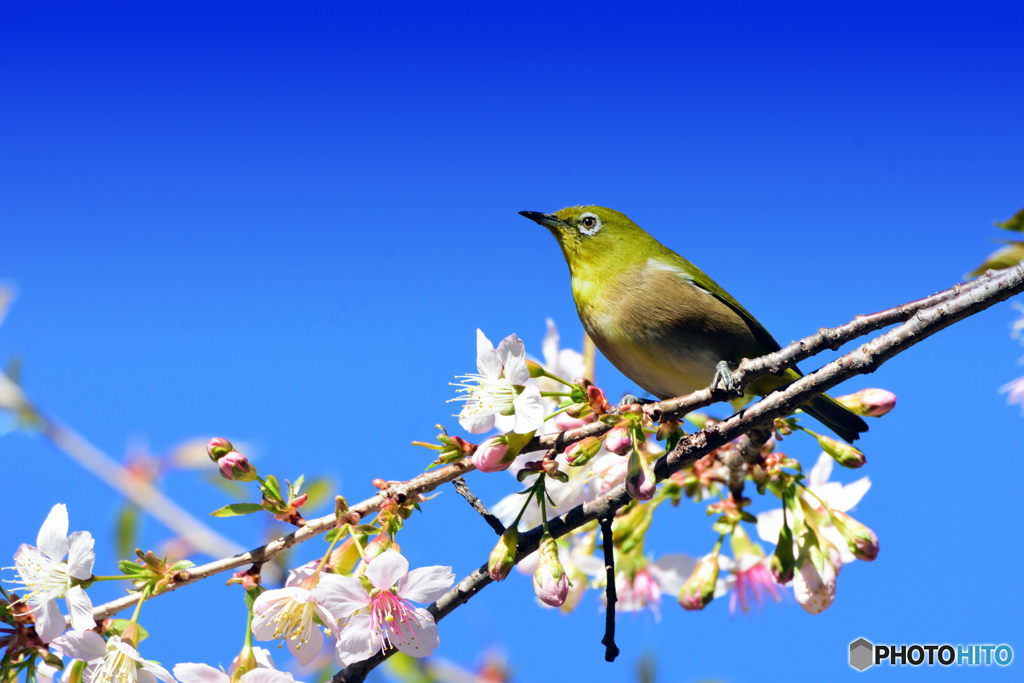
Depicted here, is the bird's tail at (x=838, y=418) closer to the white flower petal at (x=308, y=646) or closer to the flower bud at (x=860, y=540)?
the flower bud at (x=860, y=540)

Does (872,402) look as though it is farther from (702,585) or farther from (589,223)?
(589,223)

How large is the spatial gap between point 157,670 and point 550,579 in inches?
50.8

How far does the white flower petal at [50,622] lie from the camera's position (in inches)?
89.8

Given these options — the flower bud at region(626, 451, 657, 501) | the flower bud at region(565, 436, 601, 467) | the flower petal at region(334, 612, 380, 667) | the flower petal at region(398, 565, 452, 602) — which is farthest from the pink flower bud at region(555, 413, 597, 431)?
the flower petal at region(334, 612, 380, 667)

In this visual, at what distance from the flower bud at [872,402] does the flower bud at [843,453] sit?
0.22 meters

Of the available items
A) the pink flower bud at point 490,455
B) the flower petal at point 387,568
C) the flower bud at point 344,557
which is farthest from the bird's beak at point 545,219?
the flower petal at point 387,568

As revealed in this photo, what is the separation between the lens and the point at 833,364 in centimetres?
225

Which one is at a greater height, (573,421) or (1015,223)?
(1015,223)

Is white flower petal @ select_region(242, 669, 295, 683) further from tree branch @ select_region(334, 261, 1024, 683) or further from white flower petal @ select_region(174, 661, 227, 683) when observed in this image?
tree branch @ select_region(334, 261, 1024, 683)

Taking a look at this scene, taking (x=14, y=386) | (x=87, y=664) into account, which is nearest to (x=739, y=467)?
(x=87, y=664)

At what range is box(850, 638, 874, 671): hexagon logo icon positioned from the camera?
156 inches

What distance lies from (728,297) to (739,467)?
39.1 inches

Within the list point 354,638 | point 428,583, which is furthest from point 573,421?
point 354,638

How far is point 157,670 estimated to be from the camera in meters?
2.27
